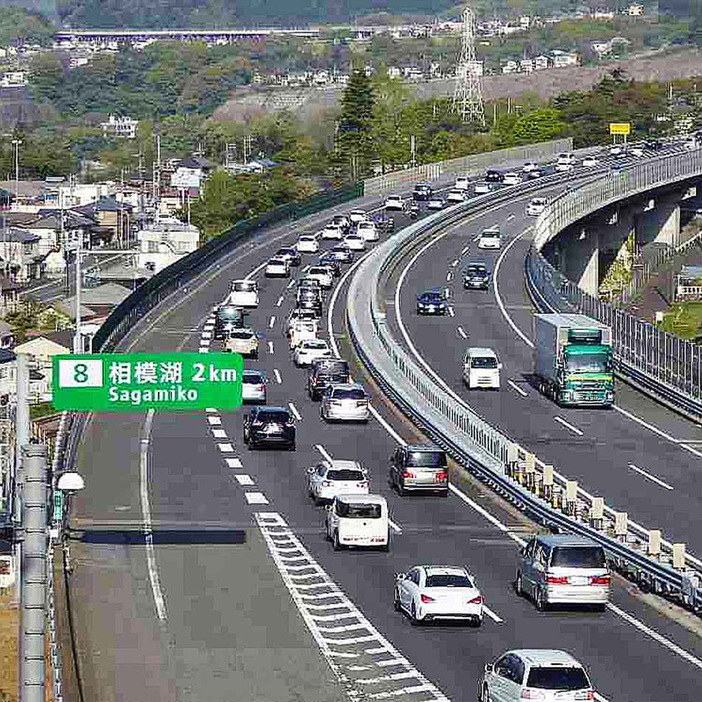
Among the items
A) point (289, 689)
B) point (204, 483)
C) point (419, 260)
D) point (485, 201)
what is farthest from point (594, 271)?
point (289, 689)

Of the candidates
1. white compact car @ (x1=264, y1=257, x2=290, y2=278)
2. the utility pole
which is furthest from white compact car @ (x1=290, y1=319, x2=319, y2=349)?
the utility pole

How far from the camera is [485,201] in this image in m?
163

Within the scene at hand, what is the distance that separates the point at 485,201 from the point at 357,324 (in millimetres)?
69905

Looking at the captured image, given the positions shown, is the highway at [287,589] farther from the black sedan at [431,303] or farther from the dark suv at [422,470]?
the black sedan at [431,303]

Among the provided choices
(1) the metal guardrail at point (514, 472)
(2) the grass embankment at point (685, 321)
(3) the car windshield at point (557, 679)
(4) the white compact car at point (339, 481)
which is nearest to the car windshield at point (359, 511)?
(1) the metal guardrail at point (514, 472)

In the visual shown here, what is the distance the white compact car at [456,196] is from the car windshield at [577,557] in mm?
124404

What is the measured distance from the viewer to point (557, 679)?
1230 inches

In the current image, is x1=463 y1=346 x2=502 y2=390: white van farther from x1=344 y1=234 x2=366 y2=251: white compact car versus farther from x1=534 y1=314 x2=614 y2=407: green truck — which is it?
x1=344 y1=234 x2=366 y2=251: white compact car

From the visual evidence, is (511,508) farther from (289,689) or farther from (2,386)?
(2,386)

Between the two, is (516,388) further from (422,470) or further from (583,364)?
(422,470)

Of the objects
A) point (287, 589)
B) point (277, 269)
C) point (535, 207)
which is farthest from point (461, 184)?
point (287, 589)

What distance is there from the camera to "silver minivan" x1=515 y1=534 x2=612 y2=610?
137ft

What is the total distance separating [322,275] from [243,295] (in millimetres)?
9493

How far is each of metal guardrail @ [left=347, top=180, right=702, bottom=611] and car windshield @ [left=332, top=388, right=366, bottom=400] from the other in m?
2.04
